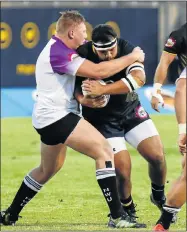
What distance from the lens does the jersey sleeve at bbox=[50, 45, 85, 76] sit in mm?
8680

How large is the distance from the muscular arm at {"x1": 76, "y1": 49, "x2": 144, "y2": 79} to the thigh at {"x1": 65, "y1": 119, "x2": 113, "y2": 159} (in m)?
0.50

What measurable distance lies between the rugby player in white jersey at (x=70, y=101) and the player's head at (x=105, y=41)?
176 millimetres

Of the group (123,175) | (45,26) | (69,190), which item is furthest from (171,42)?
(45,26)

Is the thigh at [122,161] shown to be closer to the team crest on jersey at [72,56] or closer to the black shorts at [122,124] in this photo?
the black shorts at [122,124]

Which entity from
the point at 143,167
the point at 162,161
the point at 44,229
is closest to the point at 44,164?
the point at 44,229

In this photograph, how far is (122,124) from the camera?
958 cm

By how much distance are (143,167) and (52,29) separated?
12907 mm

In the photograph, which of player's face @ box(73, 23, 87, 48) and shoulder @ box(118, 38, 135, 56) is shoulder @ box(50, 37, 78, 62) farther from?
shoulder @ box(118, 38, 135, 56)

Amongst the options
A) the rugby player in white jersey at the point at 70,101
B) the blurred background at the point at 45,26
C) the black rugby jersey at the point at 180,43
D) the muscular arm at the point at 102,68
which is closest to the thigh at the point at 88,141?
the rugby player in white jersey at the point at 70,101

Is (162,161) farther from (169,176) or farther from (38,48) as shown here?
(38,48)

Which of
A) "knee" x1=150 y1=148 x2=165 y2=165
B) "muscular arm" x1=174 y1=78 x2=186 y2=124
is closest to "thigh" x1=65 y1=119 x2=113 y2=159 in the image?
"knee" x1=150 y1=148 x2=165 y2=165

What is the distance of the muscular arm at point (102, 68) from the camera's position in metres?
8.68

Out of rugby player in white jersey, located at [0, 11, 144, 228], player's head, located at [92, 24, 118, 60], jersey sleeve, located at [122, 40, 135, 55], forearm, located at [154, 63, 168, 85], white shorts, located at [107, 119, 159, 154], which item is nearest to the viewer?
rugby player in white jersey, located at [0, 11, 144, 228]

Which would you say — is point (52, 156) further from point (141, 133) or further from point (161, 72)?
point (161, 72)
